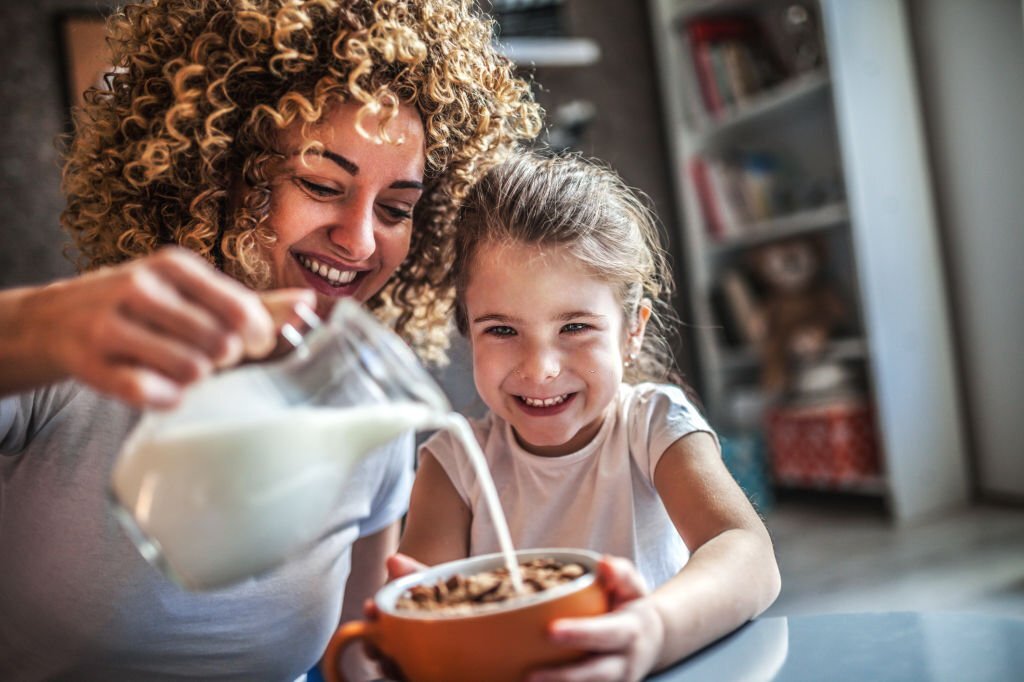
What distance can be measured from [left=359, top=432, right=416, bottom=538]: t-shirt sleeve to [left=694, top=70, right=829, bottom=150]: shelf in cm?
269

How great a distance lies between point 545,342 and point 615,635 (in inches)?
19.2

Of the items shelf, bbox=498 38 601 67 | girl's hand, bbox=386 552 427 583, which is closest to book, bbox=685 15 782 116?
shelf, bbox=498 38 601 67

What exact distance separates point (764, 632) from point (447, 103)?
0.69 metres

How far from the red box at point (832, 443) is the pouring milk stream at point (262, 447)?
10.3ft

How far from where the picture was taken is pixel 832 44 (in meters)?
3.29

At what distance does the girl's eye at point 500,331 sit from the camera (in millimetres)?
1071

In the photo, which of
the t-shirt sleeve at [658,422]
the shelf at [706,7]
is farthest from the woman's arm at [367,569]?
the shelf at [706,7]

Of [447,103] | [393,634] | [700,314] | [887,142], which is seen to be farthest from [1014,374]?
[393,634]

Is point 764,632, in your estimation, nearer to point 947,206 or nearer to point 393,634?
point 393,634

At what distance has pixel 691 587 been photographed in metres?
0.70

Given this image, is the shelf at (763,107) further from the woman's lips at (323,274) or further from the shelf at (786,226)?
the woman's lips at (323,274)

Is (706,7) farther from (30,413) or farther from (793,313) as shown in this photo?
(30,413)

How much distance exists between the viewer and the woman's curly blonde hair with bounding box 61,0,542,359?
1.02 meters

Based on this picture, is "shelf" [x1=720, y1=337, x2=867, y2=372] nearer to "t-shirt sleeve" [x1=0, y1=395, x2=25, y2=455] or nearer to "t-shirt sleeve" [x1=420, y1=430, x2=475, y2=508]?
"t-shirt sleeve" [x1=420, y1=430, x2=475, y2=508]
